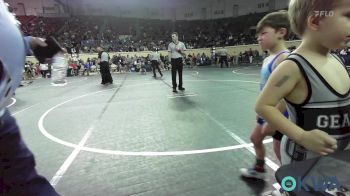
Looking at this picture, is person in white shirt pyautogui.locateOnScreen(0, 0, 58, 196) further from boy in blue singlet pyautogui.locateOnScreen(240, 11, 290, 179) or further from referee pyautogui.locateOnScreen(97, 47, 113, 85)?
referee pyautogui.locateOnScreen(97, 47, 113, 85)

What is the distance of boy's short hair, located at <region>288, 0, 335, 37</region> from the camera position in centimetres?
111

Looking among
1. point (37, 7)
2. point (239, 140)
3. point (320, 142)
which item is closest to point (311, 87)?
point (320, 142)

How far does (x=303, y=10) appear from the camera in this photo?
1.19m

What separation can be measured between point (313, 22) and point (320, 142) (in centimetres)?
49

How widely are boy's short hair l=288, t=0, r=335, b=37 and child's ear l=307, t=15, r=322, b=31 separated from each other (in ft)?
0.05

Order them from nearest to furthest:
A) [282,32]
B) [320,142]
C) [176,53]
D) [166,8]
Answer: [320,142] → [282,32] → [176,53] → [166,8]

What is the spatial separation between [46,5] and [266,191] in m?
35.6

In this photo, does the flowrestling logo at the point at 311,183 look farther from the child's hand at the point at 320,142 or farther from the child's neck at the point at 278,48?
the child's neck at the point at 278,48

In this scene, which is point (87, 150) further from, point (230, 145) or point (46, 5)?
point (46, 5)

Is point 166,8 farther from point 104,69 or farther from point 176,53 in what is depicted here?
point 176,53

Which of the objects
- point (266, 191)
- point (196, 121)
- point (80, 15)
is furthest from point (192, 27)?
point (266, 191)

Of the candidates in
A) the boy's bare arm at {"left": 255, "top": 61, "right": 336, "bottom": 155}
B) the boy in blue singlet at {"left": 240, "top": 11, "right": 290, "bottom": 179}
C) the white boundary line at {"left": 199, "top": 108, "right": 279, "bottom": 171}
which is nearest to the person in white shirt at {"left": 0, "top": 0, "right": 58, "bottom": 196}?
the boy's bare arm at {"left": 255, "top": 61, "right": 336, "bottom": 155}

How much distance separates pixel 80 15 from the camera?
33375 mm

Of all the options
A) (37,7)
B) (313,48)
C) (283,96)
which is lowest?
(283,96)
